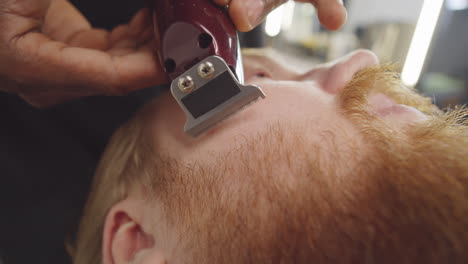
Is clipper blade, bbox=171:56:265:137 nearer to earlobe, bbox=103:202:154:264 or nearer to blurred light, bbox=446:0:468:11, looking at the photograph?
earlobe, bbox=103:202:154:264

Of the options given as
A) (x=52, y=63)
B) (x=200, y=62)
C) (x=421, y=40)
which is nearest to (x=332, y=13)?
(x=200, y=62)

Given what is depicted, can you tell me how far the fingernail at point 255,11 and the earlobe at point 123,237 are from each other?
0.43m

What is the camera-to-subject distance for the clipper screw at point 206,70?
433mm

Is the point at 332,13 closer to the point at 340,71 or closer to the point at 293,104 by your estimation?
the point at 340,71

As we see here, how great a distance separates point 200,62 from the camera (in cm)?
44

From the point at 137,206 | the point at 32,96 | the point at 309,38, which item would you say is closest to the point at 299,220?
the point at 137,206

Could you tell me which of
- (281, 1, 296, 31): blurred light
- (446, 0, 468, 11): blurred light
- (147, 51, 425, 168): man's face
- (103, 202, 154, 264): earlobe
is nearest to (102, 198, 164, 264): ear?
(103, 202, 154, 264): earlobe

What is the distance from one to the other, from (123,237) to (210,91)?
0.35 metres

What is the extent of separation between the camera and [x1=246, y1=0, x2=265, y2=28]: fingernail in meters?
0.50

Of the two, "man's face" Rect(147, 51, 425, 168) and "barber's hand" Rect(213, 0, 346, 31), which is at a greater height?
"barber's hand" Rect(213, 0, 346, 31)

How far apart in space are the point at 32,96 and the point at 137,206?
35cm

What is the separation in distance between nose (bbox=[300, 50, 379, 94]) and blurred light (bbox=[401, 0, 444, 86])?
1.97 meters

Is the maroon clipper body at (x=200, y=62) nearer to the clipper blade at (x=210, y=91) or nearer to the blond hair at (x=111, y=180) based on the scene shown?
the clipper blade at (x=210, y=91)

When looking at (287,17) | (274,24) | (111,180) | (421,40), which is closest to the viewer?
(111,180)
